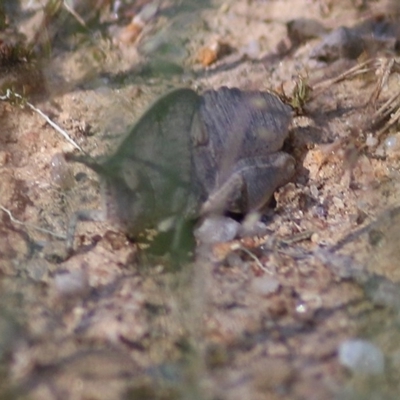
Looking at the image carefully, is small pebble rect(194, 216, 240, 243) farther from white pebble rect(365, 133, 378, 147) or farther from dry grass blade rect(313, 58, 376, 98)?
dry grass blade rect(313, 58, 376, 98)

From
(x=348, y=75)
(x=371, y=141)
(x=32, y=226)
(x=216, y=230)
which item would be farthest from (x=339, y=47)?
(x=32, y=226)

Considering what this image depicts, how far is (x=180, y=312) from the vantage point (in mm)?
1555

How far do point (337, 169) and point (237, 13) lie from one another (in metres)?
0.96

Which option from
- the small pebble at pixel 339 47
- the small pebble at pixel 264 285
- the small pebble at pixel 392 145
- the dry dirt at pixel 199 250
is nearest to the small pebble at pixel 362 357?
the dry dirt at pixel 199 250

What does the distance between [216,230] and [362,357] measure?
58 centimetres

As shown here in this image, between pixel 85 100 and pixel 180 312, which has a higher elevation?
pixel 85 100

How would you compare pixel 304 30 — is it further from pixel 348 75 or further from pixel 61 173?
pixel 61 173

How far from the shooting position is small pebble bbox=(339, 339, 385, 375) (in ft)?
4.64

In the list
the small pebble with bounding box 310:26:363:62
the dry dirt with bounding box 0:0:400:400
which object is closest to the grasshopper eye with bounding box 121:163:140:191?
the dry dirt with bounding box 0:0:400:400

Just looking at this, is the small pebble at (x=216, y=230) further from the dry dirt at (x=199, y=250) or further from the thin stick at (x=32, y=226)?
the thin stick at (x=32, y=226)

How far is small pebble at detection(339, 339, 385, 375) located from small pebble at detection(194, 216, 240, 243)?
500mm

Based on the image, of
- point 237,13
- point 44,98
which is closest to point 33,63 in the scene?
point 44,98

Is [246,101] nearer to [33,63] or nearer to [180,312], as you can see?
[180,312]

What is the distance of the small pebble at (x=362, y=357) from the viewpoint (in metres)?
1.42
